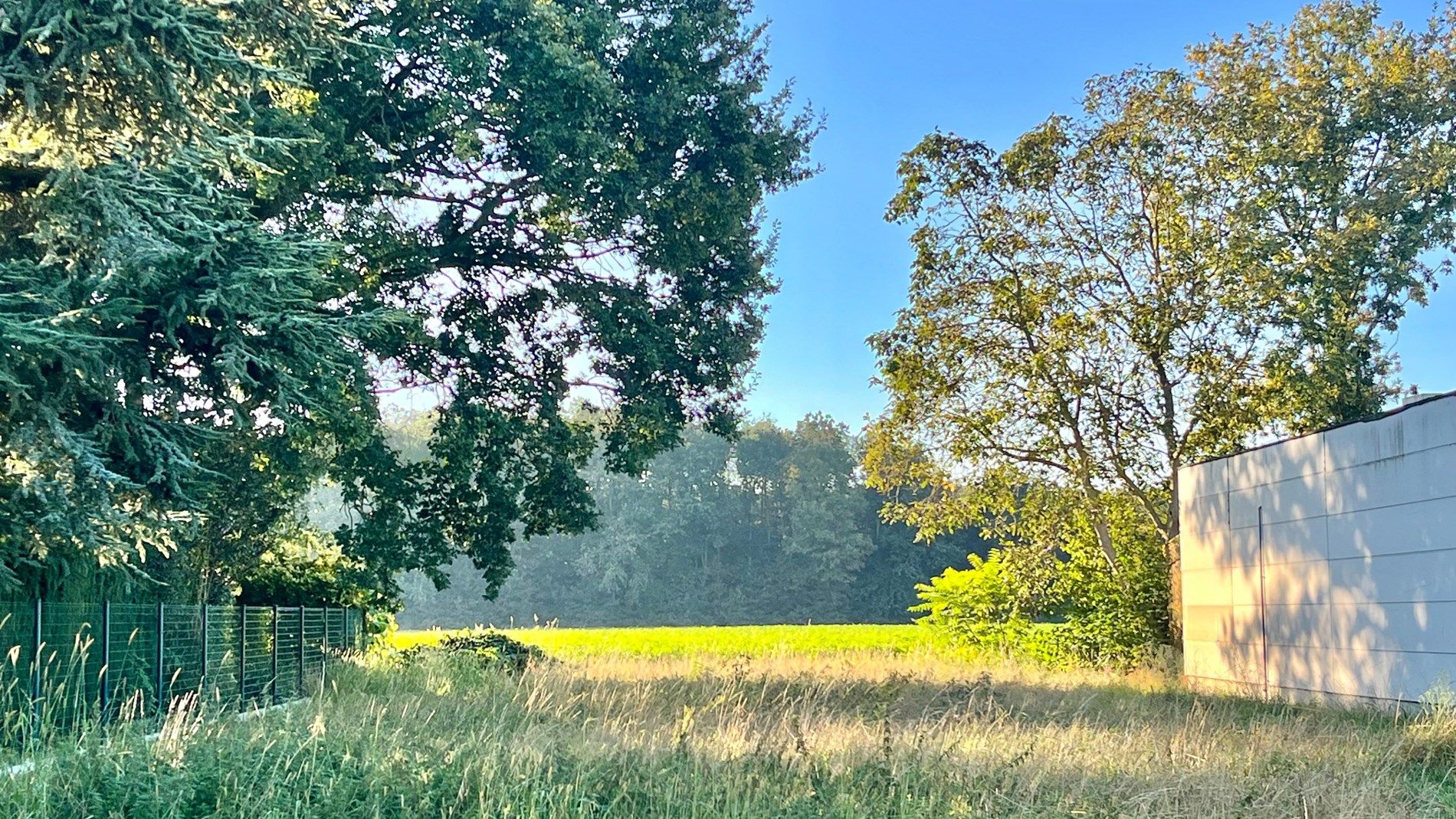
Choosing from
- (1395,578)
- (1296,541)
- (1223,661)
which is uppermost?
(1296,541)

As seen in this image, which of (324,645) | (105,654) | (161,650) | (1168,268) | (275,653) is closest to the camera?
(105,654)

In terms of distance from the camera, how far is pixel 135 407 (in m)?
10.9

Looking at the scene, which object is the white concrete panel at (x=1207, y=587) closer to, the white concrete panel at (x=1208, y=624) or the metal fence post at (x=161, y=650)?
the white concrete panel at (x=1208, y=624)

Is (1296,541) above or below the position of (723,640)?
above

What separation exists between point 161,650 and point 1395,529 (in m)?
13.0

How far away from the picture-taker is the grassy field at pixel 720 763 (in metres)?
6.46

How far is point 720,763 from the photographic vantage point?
784 centimetres

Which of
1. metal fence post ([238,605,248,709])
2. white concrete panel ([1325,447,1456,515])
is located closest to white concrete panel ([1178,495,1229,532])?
white concrete panel ([1325,447,1456,515])

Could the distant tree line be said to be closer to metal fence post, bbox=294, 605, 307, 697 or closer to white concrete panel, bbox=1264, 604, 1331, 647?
white concrete panel, bbox=1264, 604, 1331, 647

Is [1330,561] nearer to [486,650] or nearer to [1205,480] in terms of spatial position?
[1205,480]

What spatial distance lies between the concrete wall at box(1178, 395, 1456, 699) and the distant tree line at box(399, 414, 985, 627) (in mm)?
37200

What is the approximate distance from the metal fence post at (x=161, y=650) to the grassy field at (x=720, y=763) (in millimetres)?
1524

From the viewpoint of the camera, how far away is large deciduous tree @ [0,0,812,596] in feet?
32.1

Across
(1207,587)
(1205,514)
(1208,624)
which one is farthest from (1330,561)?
(1208,624)
